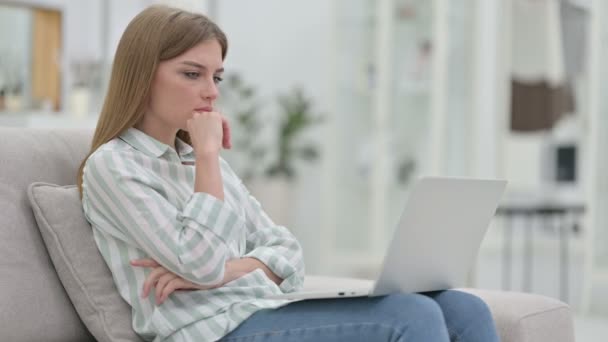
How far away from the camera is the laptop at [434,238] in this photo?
1588 mm

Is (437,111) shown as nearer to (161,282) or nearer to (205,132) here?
(205,132)

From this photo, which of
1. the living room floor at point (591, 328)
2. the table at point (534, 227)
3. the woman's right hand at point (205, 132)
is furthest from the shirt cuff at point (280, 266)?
the table at point (534, 227)

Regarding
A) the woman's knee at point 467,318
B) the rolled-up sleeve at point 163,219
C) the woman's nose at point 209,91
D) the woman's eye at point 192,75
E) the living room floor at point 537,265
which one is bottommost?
the living room floor at point 537,265

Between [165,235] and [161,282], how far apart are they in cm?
10

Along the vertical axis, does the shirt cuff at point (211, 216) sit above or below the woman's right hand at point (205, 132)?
below

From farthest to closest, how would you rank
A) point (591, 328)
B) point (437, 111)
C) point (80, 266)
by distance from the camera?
point (437, 111)
point (591, 328)
point (80, 266)

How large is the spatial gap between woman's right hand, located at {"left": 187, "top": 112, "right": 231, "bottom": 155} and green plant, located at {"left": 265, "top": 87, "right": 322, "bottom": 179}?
11.9 feet

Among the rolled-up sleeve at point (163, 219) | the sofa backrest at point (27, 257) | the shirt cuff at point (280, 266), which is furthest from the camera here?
the shirt cuff at point (280, 266)

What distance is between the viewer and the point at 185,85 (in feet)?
6.13

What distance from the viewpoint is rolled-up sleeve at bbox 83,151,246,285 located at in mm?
1682

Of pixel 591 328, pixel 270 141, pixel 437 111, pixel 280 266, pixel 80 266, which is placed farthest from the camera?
pixel 270 141

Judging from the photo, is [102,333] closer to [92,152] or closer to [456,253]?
[92,152]

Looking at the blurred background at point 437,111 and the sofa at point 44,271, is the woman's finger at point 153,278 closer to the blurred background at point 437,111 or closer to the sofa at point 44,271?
the sofa at point 44,271

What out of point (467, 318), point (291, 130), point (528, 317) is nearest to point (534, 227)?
point (291, 130)
